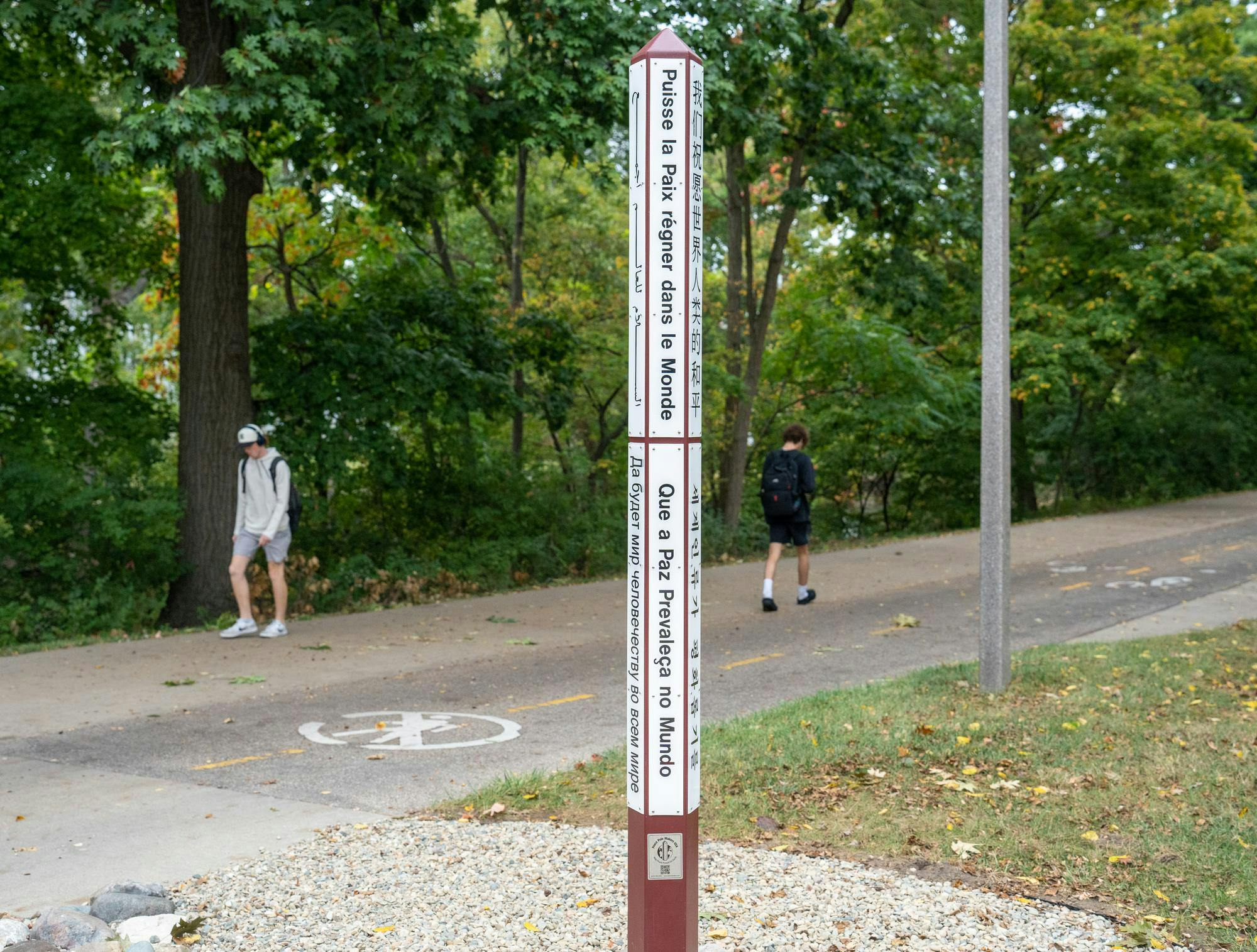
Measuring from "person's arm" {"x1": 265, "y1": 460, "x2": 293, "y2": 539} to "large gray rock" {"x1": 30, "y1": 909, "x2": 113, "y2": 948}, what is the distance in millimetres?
6864

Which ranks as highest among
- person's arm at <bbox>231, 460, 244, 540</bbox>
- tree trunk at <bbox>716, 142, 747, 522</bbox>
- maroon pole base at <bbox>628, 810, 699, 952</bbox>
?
tree trunk at <bbox>716, 142, 747, 522</bbox>

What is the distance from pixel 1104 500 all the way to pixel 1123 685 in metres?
→ 22.6

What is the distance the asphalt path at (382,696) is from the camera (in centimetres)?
578

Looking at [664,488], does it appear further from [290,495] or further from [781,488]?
[781,488]

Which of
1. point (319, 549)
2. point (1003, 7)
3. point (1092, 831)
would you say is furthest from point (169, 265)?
point (1092, 831)

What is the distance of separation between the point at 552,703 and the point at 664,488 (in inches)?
216

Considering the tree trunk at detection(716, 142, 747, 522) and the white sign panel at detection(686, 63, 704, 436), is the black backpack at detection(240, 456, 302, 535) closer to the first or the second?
the white sign panel at detection(686, 63, 704, 436)

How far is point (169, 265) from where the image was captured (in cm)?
1547

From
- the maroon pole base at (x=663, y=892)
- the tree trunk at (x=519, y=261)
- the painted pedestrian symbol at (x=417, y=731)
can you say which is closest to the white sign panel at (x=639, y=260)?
the maroon pole base at (x=663, y=892)

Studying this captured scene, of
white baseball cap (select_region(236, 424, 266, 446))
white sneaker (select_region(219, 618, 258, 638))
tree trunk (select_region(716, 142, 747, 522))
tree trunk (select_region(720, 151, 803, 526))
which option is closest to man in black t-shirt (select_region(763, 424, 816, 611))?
white sneaker (select_region(219, 618, 258, 638))

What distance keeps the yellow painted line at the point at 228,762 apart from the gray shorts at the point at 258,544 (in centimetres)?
420

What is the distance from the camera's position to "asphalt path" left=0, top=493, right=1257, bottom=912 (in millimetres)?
5781

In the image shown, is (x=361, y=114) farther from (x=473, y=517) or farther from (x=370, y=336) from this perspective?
(x=473, y=517)

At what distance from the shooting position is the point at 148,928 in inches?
167
